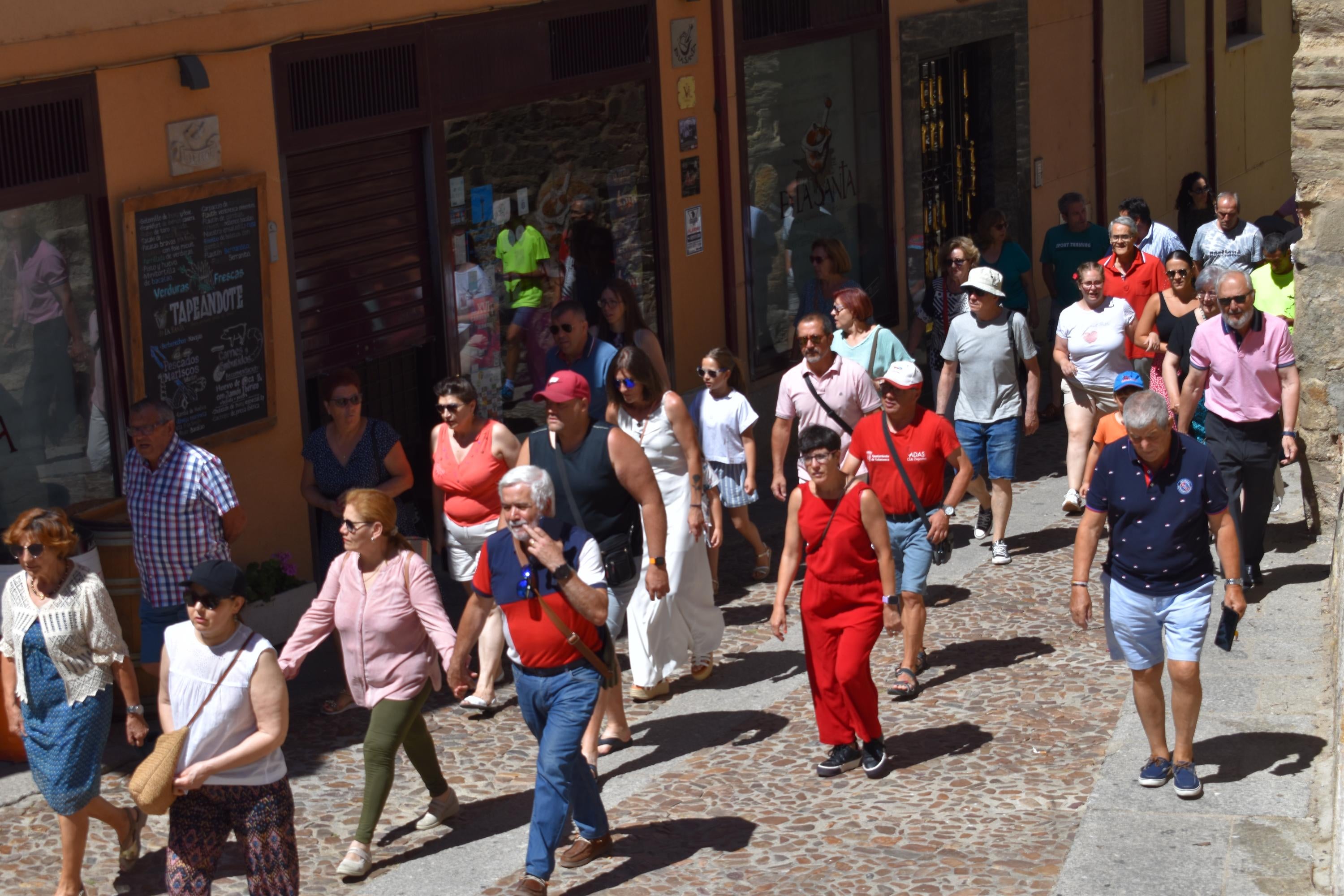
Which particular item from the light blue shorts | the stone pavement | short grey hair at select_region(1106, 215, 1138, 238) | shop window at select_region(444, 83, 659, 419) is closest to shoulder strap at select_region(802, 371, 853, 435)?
the stone pavement

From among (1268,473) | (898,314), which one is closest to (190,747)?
(1268,473)

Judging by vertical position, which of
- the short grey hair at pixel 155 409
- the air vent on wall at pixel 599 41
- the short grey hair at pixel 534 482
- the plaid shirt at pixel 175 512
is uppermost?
the air vent on wall at pixel 599 41

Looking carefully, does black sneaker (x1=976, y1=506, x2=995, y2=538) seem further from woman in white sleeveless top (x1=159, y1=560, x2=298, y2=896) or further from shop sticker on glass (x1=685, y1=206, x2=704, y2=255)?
woman in white sleeveless top (x1=159, y1=560, x2=298, y2=896)

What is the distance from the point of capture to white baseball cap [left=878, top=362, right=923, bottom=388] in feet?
29.6

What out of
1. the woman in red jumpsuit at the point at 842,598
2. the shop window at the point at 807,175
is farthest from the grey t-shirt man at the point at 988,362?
the woman in red jumpsuit at the point at 842,598

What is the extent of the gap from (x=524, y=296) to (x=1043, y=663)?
4853mm

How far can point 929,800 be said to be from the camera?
7.67 m

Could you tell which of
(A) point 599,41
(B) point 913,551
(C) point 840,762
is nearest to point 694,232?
(A) point 599,41

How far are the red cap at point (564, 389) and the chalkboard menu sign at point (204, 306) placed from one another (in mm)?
2616

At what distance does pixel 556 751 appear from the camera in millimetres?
6777

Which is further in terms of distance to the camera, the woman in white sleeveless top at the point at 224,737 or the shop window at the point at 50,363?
the shop window at the point at 50,363

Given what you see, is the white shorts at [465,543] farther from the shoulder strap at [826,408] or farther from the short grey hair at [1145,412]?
the short grey hair at [1145,412]

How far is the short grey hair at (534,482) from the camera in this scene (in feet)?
22.4

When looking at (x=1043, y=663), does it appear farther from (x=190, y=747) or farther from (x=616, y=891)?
(x=190, y=747)
